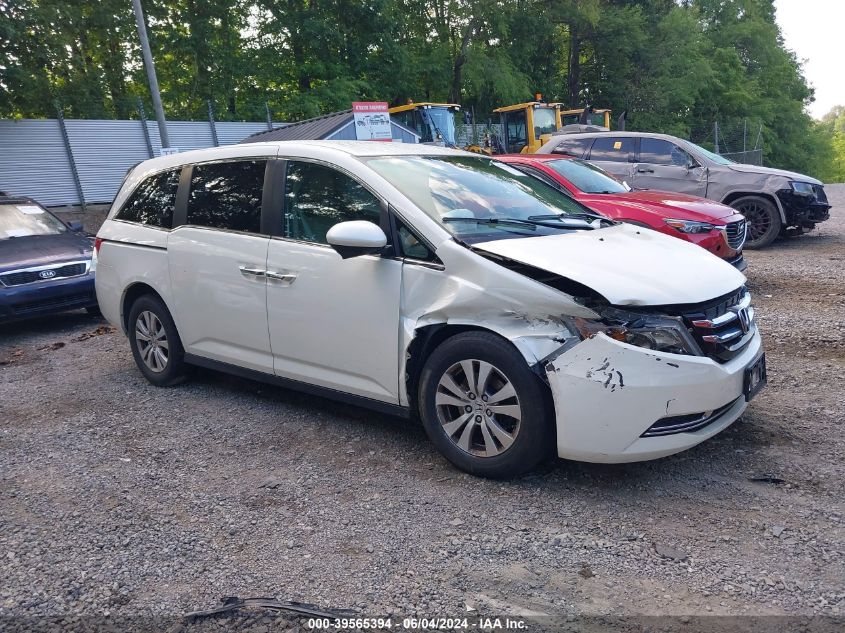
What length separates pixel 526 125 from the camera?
20797 millimetres

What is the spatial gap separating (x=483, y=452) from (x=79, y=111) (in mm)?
23723

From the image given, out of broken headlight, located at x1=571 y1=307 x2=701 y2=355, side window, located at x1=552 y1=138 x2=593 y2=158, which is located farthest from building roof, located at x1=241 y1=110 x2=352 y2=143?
broken headlight, located at x1=571 y1=307 x2=701 y2=355

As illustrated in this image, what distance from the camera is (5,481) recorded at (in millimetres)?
3775

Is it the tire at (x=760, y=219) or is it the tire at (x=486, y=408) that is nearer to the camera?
the tire at (x=486, y=408)

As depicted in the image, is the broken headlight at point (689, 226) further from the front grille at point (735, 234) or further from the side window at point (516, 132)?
the side window at point (516, 132)

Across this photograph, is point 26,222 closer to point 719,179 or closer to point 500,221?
point 500,221

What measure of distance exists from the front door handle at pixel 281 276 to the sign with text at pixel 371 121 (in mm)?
12246

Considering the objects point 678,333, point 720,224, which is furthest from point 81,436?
point 720,224

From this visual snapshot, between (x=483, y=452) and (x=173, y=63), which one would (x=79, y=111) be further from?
(x=483, y=452)

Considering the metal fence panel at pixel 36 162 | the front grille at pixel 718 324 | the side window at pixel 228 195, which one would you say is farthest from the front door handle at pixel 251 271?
the metal fence panel at pixel 36 162

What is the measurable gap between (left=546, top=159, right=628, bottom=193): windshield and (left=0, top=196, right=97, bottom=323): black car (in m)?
5.94

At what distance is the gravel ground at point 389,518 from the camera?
102 inches

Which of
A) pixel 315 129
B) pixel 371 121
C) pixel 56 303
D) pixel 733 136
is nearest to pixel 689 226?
pixel 56 303

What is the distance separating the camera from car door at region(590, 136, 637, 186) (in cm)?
1126
